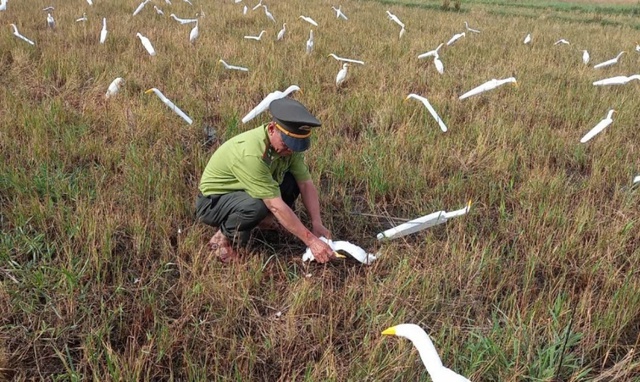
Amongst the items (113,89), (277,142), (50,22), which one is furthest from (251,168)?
(50,22)

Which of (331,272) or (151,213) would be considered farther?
(151,213)

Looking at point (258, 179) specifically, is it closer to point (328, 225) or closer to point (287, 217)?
point (287, 217)

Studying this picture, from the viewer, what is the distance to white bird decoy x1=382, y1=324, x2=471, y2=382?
1238 mm

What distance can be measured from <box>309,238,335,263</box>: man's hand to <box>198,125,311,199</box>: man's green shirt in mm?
281

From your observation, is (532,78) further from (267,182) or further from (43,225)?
(43,225)

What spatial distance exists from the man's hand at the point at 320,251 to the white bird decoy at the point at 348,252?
44mm

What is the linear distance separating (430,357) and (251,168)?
1.18 metres

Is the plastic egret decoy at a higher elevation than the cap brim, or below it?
below

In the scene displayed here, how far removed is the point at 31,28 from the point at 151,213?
202 inches

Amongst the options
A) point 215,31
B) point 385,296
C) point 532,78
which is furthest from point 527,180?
point 215,31

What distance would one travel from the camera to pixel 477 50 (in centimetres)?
670

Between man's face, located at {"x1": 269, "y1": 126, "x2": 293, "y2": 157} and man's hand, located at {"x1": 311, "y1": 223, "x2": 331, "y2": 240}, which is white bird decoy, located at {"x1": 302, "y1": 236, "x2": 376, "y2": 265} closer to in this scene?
man's hand, located at {"x1": 311, "y1": 223, "x2": 331, "y2": 240}

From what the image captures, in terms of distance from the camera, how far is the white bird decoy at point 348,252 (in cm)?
217

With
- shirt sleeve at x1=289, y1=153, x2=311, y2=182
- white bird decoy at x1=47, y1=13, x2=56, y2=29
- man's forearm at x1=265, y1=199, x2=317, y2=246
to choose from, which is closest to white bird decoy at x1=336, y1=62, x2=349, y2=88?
shirt sleeve at x1=289, y1=153, x2=311, y2=182
